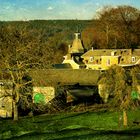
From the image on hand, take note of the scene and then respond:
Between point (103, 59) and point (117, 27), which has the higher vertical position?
point (117, 27)

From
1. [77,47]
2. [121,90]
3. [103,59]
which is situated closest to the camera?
[121,90]

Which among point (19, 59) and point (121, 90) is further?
point (19, 59)

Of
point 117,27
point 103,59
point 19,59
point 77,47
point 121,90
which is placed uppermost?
point 117,27

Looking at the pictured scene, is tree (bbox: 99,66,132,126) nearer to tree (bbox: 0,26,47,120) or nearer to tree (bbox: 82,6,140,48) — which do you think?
tree (bbox: 0,26,47,120)

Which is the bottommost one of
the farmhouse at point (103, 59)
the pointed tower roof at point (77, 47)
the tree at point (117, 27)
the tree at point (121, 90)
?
the tree at point (121, 90)

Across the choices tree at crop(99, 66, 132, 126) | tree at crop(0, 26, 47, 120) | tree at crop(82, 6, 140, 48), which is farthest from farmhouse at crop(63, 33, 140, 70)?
tree at crop(0, 26, 47, 120)

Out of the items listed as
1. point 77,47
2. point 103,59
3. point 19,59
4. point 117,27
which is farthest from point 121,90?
point 117,27

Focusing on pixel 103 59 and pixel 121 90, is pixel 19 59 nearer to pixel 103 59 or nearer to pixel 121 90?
pixel 121 90

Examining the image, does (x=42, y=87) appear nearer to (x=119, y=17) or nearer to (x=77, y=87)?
(x=77, y=87)

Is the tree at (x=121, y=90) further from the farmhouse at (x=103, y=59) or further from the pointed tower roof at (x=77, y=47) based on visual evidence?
the pointed tower roof at (x=77, y=47)

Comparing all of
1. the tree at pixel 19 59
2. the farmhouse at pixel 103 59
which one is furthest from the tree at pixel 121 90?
the farmhouse at pixel 103 59

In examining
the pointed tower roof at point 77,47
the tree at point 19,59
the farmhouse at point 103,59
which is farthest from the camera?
the pointed tower roof at point 77,47

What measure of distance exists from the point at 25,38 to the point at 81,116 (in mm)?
9867

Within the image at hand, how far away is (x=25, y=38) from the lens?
3869cm
